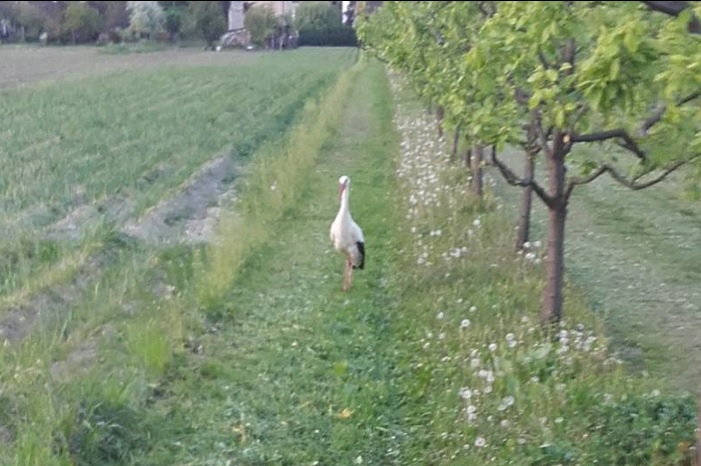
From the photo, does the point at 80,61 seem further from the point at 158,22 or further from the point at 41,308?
the point at 41,308

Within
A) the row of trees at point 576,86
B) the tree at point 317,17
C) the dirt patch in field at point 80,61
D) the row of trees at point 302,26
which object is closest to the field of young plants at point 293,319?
the dirt patch in field at point 80,61

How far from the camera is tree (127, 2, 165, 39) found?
32406 millimetres

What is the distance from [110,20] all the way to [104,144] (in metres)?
13.3

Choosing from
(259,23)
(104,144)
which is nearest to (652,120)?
(104,144)

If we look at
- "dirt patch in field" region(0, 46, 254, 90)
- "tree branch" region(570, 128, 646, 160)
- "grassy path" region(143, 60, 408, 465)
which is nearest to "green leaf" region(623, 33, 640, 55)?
"tree branch" region(570, 128, 646, 160)

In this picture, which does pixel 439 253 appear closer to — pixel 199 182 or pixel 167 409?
pixel 167 409

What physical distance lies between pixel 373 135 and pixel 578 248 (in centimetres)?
1385

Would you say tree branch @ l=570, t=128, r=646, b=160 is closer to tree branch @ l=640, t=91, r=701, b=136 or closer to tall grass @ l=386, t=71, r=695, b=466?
tree branch @ l=640, t=91, r=701, b=136

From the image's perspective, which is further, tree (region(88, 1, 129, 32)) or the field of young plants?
tree (region(88, 1, 129, 32))

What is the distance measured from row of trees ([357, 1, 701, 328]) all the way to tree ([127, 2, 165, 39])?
858 inches

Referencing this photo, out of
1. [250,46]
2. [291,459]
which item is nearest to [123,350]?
[291,459]

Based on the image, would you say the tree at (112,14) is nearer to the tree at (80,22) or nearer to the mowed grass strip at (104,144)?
the tree at (80,22)

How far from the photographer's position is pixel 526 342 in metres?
9.05

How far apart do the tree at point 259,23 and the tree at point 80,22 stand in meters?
16.9
